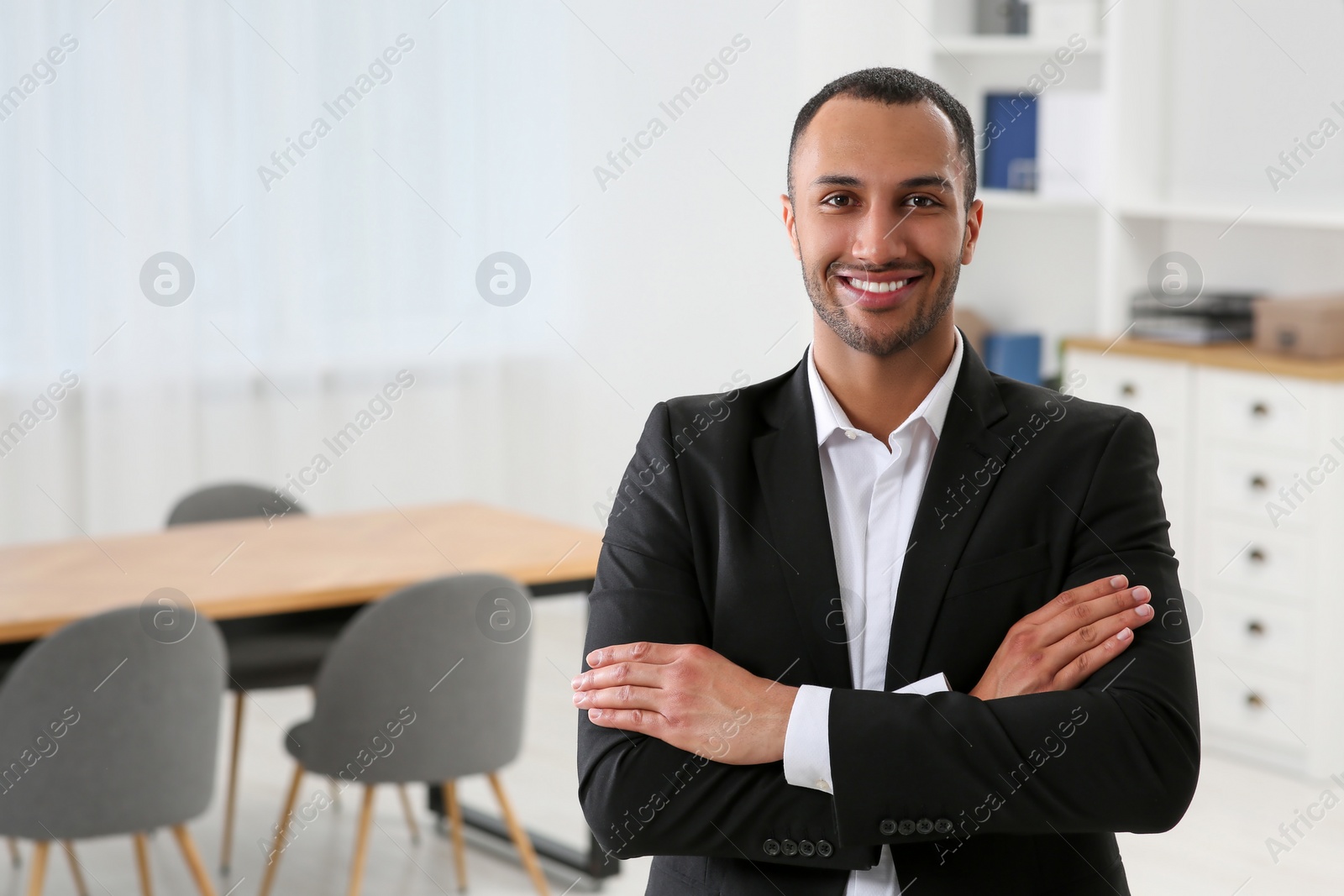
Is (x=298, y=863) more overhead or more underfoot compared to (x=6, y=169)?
more underfoot

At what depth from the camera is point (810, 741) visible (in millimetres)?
1459

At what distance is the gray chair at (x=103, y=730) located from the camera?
279 cm

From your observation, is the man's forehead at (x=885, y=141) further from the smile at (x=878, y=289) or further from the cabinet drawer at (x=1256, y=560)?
the cabinet drawer at (x=1256, y=560)

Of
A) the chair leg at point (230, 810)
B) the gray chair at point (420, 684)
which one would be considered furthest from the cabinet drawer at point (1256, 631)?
the chair leg at point (230, 810)

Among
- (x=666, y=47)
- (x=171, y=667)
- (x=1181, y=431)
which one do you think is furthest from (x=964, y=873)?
(x=666, y=47)

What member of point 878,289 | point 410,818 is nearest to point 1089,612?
point 878,289

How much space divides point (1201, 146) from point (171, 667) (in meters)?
3.62

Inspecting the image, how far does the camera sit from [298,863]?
3.81 m

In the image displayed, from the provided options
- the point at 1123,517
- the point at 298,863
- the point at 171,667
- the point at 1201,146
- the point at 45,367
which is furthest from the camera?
the point at 45,367

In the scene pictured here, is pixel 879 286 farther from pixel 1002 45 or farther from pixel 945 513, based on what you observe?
pixel 1002 45

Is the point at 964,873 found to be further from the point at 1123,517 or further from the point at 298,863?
the point at 298,863

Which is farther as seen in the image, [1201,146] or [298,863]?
[1201,146]

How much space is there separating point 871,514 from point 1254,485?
321cm

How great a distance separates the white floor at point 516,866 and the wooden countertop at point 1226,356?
115 cm
